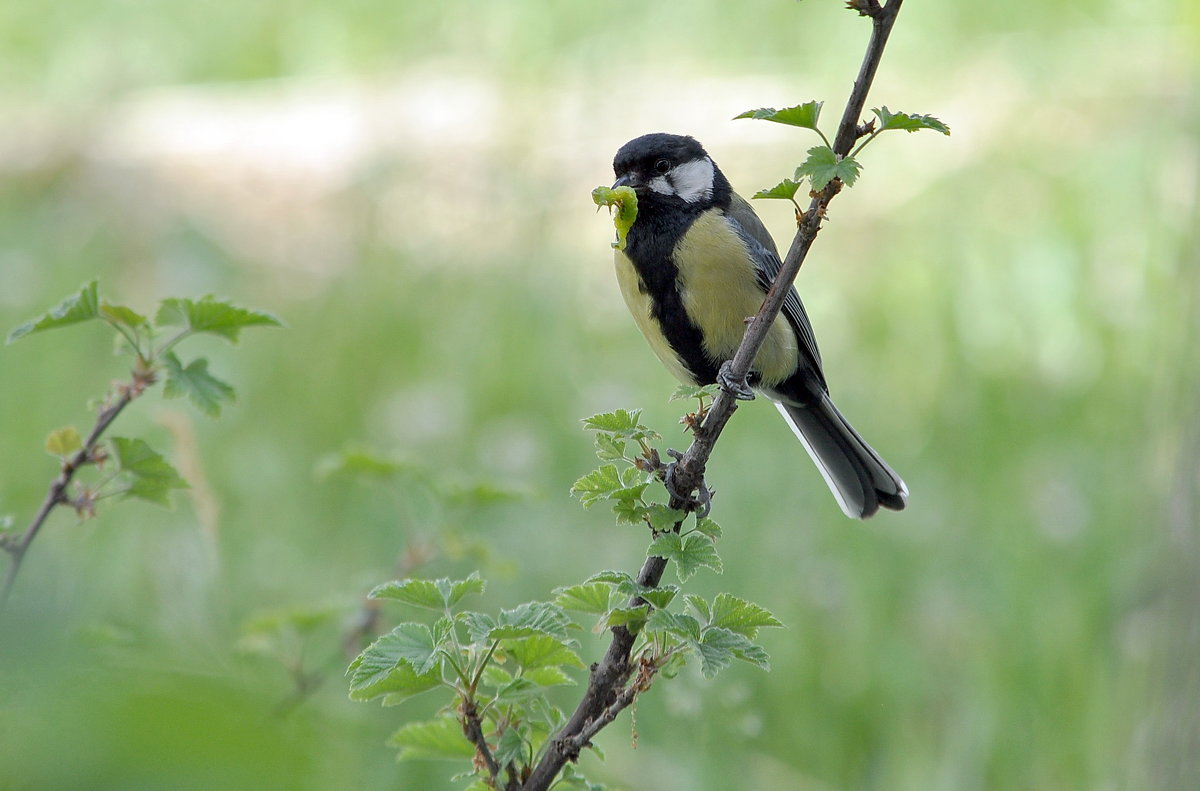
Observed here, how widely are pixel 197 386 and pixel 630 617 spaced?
0.58m

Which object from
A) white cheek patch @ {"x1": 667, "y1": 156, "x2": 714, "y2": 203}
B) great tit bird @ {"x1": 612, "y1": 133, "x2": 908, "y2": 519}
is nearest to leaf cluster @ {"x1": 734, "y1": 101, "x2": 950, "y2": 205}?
great tit bird @ {"x1": 612, "y1": 133, "x2": 908, "y2": 519}

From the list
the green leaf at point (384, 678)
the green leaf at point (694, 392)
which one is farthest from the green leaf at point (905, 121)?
the green leaf at point (384, 678)

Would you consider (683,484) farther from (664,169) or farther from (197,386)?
(664,169)

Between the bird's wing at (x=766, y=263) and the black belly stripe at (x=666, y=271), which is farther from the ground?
the bird's wing at (x=766, y=263)

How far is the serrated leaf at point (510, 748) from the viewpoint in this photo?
3.46ft

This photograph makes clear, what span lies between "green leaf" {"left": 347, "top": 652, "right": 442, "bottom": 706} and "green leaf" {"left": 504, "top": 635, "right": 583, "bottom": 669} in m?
0.07

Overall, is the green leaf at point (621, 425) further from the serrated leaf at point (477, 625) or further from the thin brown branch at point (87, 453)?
the thin brown branch at point (87, 453)

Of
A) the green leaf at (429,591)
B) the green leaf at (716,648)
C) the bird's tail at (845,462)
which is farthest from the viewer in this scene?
the bird's tail at (845,462)

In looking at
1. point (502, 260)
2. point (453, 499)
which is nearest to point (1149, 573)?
point (453, 499)

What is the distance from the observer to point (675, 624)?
39.7 inches

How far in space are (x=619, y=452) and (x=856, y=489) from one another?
151 centimetres

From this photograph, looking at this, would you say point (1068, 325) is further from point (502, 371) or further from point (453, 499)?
point (453, 499)

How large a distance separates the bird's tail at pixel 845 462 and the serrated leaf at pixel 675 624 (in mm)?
1484

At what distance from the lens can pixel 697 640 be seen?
40.3 inches
